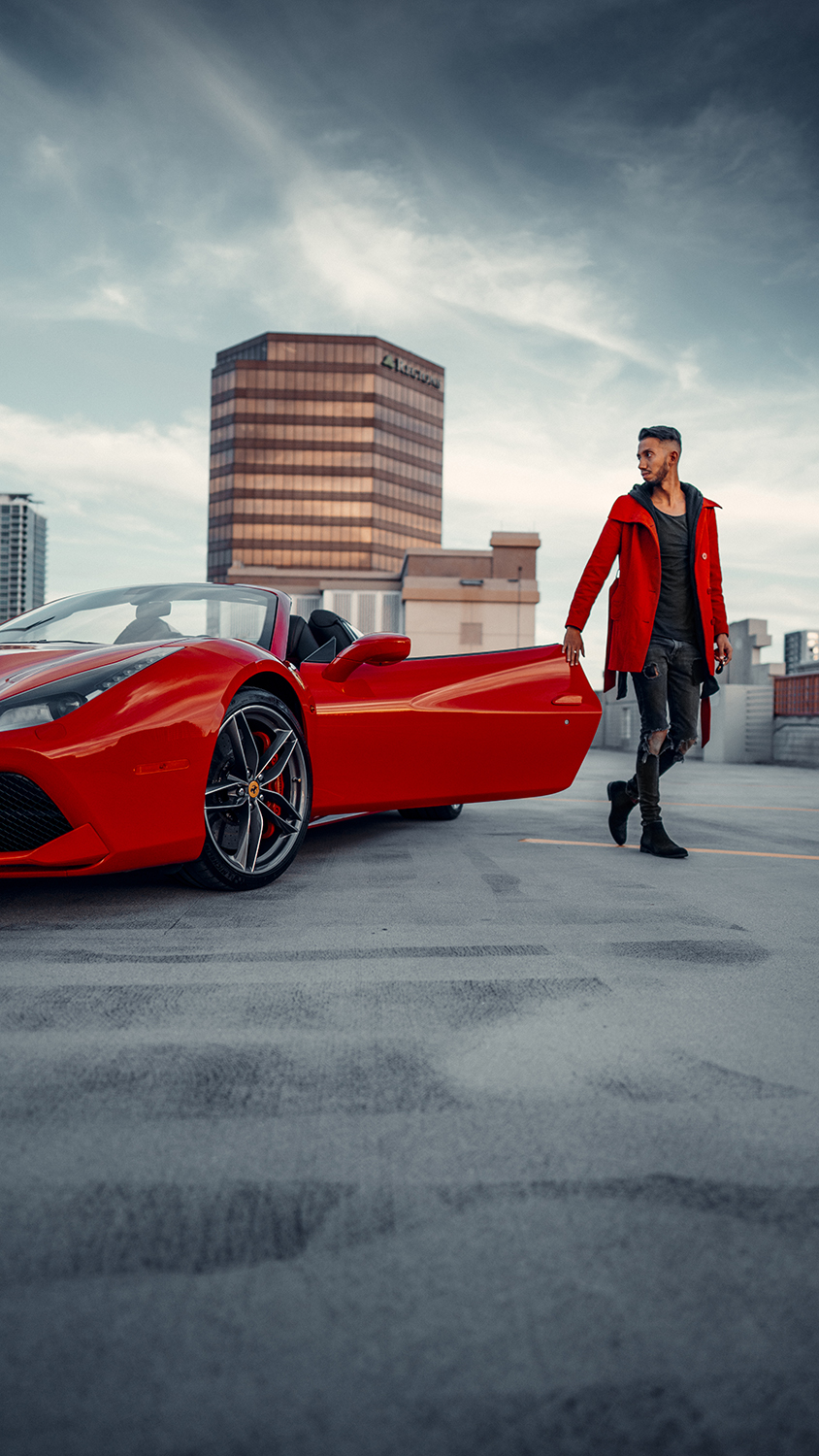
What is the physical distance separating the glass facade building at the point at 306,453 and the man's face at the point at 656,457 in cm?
10085

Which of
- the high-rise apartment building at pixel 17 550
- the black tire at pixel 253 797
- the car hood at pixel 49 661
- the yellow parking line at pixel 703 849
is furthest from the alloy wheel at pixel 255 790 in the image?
the high-rise apartment building at pixel 17 550

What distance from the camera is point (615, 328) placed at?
24391mm

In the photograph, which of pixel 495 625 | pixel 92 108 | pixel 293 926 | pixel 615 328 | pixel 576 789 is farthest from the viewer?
pixel 495 625

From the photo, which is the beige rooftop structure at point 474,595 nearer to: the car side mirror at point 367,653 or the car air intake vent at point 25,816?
the car side mirror at point 367,653

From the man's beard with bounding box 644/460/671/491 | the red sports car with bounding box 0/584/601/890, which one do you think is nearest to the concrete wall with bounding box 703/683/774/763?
the man's beard with bounding box 644/460/671/491

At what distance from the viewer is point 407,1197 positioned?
1124 mm

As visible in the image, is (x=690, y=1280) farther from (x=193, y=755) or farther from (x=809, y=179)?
(x=809, y=179)

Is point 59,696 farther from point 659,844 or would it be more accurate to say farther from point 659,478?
point 659,478

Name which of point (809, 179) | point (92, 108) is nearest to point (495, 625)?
point (809, 179)

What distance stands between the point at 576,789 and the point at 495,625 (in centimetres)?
4152

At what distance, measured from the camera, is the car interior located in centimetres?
404

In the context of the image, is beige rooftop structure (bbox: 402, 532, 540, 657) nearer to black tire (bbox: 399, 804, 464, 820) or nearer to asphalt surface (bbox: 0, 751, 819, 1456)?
black tire (bbox: 399, 804, 464, 820)

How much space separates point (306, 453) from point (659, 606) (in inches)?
4124

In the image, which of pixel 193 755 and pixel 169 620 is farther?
pixel 169 620
